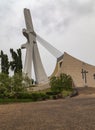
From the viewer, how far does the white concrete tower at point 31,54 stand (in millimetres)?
79812

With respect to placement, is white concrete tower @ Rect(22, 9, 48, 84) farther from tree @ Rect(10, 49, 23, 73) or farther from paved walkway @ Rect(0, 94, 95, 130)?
paved walkway @ Rect(0, 94, 95, 130)

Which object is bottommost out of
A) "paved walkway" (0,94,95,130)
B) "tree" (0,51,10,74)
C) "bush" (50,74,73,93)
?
"paved walkway" (0,94,95,130)

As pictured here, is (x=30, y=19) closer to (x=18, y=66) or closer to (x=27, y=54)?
(x=27, y=54)

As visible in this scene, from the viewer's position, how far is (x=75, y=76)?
8425 centimetres

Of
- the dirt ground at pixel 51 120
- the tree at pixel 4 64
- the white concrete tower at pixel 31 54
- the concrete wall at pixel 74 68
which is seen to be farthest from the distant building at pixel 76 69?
the dirt ground at pixel 51 120

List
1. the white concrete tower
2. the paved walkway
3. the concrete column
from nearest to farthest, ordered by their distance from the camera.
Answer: the paved walkway < the white concrete tower < the concrete column

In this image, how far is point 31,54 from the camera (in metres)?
80.4

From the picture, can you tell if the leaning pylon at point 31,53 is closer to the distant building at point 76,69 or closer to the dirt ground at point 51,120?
the distant building at point 76,69

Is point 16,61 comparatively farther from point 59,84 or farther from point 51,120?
point 51,120

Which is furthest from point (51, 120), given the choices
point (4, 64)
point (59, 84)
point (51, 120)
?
point (4, 64)

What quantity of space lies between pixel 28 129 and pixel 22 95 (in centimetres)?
3685

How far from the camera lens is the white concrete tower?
79812 mm

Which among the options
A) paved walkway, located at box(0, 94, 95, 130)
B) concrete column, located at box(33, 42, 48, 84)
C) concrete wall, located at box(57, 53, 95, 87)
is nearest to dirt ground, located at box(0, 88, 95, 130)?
paved walkway, located at box(0, 94, 95, 130)

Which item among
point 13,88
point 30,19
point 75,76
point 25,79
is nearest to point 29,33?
point 30,19
